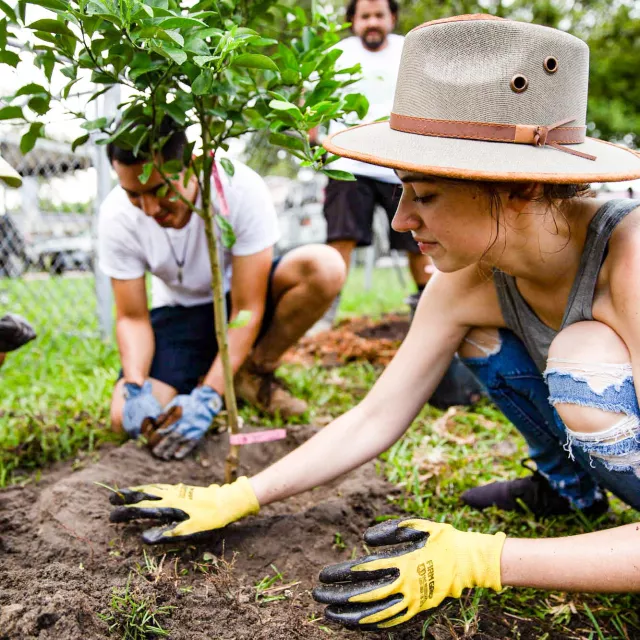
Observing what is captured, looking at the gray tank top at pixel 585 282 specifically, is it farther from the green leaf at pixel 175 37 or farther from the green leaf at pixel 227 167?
the green leaf at pixel 175 37

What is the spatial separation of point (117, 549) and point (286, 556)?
0.41 meters

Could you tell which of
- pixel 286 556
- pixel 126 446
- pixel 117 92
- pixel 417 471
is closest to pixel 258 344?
pixel 126 446

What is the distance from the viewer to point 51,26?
120cm

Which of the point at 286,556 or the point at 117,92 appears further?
the point at 117,92

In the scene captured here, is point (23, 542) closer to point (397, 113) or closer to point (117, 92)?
point (397, 113)

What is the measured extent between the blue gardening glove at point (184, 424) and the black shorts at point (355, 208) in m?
1.32

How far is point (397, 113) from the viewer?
4.01 ft

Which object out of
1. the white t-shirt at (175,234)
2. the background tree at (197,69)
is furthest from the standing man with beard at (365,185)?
the background tree at (197,69)

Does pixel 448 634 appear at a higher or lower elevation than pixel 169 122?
lower

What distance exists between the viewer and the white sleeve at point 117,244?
7.76ft

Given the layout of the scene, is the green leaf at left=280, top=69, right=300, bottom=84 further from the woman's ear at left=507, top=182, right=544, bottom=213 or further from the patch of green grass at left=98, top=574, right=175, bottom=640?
the patch of green grass at left=98, top=574, right=175, bottom=640

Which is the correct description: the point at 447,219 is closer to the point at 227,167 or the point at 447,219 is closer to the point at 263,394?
the point at 227,167

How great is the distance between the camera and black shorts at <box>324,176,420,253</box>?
3.20 metres

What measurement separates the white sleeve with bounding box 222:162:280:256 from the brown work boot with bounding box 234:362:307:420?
55 cm
